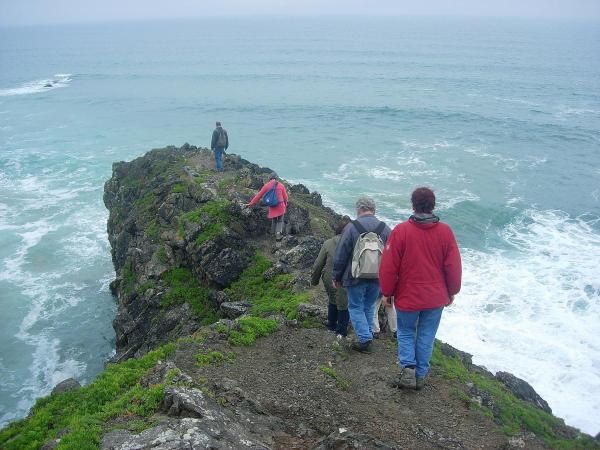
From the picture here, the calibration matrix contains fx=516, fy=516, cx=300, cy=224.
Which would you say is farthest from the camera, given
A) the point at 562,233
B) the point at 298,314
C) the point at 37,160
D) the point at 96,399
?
the point at 37,160

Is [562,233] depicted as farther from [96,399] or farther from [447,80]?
[447,80]

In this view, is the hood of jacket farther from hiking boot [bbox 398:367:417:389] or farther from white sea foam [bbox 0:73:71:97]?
white sea foam [bbox 0:73:71:97]

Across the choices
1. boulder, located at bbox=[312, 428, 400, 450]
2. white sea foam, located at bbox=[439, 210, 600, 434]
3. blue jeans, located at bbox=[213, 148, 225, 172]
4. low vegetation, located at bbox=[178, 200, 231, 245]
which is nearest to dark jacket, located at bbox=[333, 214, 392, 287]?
boulder, located at bbox=[312, 428, 400, 450]

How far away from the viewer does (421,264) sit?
746cm

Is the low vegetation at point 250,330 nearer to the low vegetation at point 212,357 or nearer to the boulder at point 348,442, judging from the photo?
the low vegetation at point 212,357

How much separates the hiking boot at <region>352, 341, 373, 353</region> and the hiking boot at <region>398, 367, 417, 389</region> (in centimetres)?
130

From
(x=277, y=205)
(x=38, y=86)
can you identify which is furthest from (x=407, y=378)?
(x=38, y=86)

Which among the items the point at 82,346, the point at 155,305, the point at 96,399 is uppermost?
the point at 96,399

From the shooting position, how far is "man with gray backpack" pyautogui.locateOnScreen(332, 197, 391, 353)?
8.54 meters

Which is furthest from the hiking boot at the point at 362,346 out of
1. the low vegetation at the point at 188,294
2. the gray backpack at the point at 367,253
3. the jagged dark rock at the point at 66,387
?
the low vegetation at the point at 188,294

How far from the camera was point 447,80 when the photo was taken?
8788 centimetres

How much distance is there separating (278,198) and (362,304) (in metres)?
7.21

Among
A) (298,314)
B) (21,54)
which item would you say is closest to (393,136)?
(298,314)

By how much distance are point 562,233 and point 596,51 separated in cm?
13216
